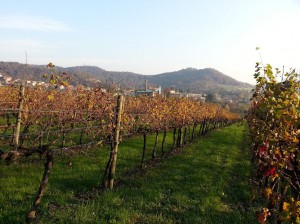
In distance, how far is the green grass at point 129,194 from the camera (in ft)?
20.7

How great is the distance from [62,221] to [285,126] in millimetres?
4061

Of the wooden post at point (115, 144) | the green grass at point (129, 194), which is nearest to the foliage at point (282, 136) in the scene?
the green grass at point (129, 194)

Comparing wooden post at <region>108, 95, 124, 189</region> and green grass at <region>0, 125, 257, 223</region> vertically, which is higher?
wooden post at <region>108, 95, 124, 189</region>

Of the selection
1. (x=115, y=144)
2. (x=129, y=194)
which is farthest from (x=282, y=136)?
(x=115, y=144)

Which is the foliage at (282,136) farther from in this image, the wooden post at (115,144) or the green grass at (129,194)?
the wooden post at (115,144)

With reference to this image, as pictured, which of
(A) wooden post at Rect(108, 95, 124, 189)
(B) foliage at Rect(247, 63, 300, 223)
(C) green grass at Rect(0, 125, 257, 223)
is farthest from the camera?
(A) wooden post at Rect(108, 95, 124, 189)

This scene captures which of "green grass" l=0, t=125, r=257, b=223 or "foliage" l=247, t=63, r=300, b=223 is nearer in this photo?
"foliage" l=247, t=63, r=300, b=223

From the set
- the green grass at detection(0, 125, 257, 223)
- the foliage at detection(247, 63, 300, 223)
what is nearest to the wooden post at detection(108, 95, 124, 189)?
the green grass at detection(0, 125, 257, 223)

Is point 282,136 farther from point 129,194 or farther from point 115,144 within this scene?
point 115,144

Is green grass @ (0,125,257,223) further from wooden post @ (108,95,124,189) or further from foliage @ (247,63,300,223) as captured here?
foliage @ (247,63,300,223)

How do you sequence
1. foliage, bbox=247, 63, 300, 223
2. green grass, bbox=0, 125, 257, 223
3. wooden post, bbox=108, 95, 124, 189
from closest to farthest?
foliage, bbox=247, 63, 300, 223
green grass, bbox=0, 125, 257, 223
wooden post, bbox=108, 95, 124, 189

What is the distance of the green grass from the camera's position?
631cm

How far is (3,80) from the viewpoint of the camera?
1018cm

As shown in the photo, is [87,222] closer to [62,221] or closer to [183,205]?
[62,221]
